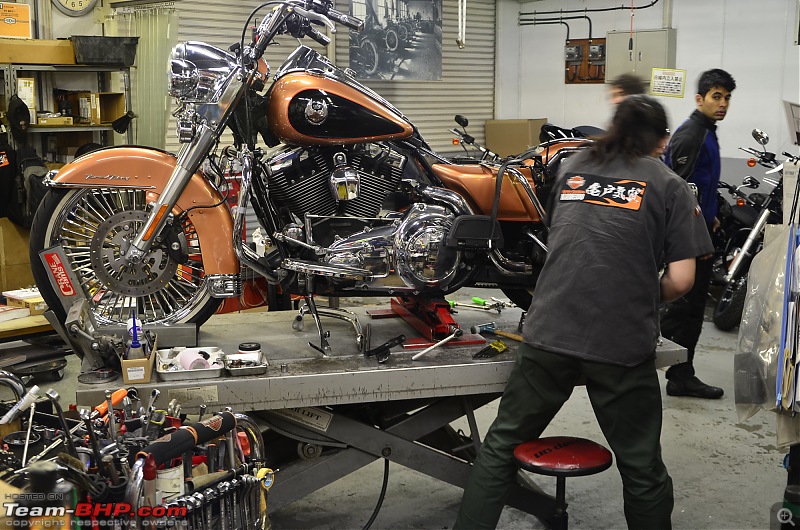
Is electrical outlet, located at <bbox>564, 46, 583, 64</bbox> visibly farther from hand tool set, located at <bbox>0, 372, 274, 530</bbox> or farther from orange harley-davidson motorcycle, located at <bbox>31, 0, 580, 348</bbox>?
hand tool set, located at <bbox>0, 372, 274, 530</bbox>

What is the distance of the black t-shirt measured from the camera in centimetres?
283

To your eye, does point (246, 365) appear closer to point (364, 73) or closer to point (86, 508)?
point (86, 508)

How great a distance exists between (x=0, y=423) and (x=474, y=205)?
2.01 metres

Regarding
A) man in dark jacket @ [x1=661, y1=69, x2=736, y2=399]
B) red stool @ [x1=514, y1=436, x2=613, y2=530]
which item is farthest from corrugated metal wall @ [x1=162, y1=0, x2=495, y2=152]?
red stool @ [x1=514, y1=436, x2=613, y2=530]

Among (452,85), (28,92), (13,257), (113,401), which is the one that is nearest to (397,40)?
(452,85)

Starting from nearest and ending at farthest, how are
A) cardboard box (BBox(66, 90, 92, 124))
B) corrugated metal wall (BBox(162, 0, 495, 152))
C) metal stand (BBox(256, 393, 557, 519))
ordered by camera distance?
metal stand (BBox(256, 393, 557, 519))
cardboard box (BBox(66, 90, 92, 124))
corrugated metal wall (BBox(162, 0, 495, 152))

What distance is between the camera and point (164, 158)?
3.50m

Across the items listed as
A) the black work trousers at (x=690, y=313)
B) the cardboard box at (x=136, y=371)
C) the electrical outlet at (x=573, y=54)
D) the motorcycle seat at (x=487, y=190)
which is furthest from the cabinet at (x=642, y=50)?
the cardboard box at (x=136, y=371)

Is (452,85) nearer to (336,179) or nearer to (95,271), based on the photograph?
(336,179)

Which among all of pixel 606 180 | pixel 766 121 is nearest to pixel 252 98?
pixel 606 180

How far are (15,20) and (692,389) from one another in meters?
5.43

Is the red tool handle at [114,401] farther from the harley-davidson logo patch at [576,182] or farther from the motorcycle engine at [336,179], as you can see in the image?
the harley-davidson logo patch at [576,182]

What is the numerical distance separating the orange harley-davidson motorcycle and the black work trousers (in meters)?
1.42

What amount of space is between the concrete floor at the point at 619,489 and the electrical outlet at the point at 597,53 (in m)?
5.25
